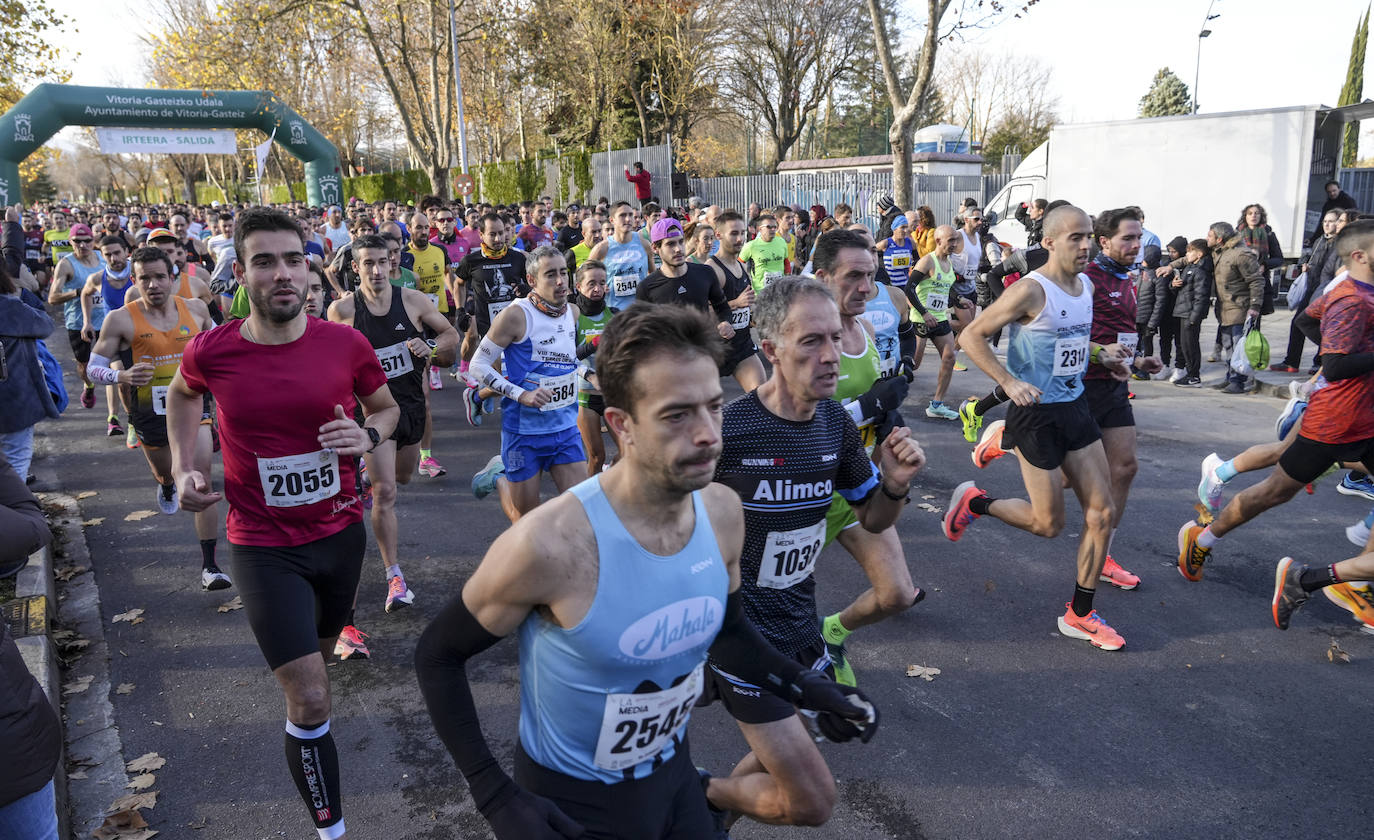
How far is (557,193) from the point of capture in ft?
122

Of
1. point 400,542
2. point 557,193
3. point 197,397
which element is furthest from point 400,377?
point 557,193

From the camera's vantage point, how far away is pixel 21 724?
86.5 inches

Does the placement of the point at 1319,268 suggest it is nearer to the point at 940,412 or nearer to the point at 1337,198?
the point at 1337,198

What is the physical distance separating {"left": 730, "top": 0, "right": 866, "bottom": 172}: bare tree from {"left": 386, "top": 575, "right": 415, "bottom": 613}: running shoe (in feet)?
122

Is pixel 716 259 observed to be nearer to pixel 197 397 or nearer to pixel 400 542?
pixel 400 542

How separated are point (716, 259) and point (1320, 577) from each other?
4903mm

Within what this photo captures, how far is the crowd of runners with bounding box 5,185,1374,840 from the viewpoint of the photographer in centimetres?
196

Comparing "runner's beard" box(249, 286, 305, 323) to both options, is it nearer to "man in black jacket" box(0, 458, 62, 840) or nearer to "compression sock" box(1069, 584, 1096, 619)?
"man in black jacket" box(0, 458, 62, 840)

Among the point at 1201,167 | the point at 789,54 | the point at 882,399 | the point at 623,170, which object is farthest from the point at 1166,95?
the point at 882,399

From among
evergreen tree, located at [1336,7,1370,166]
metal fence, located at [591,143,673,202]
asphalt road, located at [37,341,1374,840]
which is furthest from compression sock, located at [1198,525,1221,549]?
evergreen tree, located at [1336,7,1370,166]

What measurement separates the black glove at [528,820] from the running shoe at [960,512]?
431 cm

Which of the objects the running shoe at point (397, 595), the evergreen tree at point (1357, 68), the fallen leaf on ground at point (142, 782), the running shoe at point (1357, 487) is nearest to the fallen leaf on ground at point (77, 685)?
the fallen leaf on ground at point (142, 782)

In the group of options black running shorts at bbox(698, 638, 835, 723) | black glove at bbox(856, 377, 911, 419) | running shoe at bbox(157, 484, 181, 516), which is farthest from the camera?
running shoe at bbox(157, 484, 181, 516)

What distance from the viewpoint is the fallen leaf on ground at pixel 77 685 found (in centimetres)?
453
